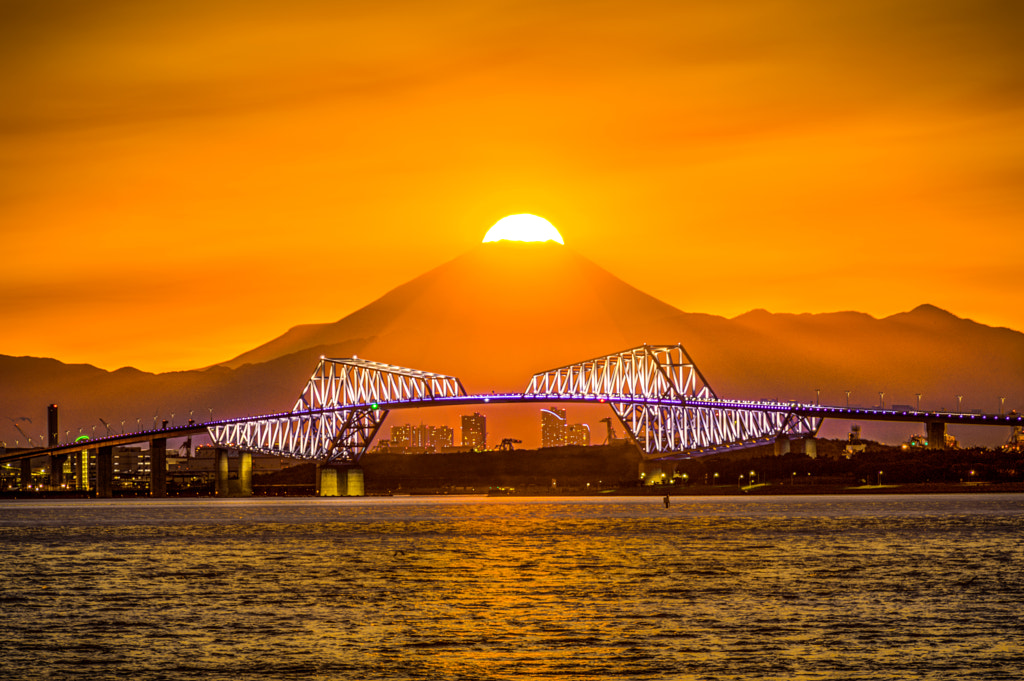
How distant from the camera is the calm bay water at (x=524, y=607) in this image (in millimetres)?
38406

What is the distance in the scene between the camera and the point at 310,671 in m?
37.5

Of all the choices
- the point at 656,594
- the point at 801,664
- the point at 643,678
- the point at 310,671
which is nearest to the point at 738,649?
the point at 801,664

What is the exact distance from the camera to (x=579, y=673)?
36438 mm

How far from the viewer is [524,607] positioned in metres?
52.6

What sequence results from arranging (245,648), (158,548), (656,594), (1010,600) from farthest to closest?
(158,548) < (656,594) < (1010,600) < (245,648)

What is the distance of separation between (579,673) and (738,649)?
6.38m

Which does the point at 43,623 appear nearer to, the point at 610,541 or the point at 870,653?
the point at 870,653

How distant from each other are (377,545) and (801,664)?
62363 mm

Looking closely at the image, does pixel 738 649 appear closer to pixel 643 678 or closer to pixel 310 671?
pixel 643 678

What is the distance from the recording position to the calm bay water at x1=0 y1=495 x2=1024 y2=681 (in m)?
38.4

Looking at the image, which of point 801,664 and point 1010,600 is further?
point 1010,600

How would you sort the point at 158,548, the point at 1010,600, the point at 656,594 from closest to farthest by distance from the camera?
the point at 1010,600 → the point at 656,594 → the point at 158,548

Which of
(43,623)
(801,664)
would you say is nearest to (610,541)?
(43,623)

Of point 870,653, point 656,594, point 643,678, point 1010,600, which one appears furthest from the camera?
point 656,594
